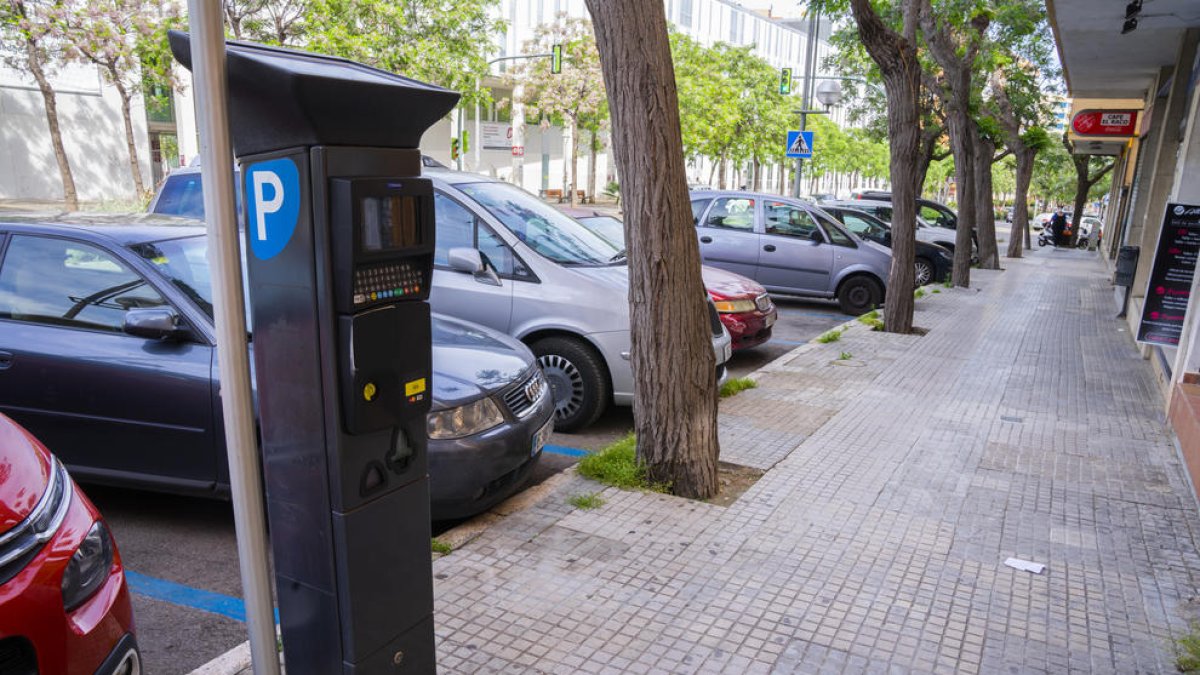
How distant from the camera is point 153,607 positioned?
3693 mm

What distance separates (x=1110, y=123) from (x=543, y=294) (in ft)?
61.8

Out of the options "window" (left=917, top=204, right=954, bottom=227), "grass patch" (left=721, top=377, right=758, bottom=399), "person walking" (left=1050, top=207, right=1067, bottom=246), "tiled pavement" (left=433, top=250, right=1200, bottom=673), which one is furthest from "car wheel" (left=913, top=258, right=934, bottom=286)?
"person walking" (left=1050, top=207, right=1067, bottom=246)

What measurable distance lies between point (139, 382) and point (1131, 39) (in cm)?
1387

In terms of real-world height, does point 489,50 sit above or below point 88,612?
above

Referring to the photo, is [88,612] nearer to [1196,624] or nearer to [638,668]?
[638,668]

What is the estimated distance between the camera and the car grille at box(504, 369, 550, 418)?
4.53 m

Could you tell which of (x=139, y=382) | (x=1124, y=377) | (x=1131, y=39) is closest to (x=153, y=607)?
(x=139, y=382)

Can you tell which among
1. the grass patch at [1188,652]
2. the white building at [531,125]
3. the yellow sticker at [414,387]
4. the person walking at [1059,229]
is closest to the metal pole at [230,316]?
the yellow sticker at [414,387]

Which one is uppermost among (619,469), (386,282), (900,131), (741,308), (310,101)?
(900,131)

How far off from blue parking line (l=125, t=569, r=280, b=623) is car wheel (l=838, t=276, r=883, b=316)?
34.4 feet

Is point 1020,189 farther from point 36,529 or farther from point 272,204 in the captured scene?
point 36,529

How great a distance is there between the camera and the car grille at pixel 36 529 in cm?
215

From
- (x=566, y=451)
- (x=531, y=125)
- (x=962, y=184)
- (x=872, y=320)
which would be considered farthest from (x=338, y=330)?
(x=531, y=125)

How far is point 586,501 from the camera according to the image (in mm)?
4676
